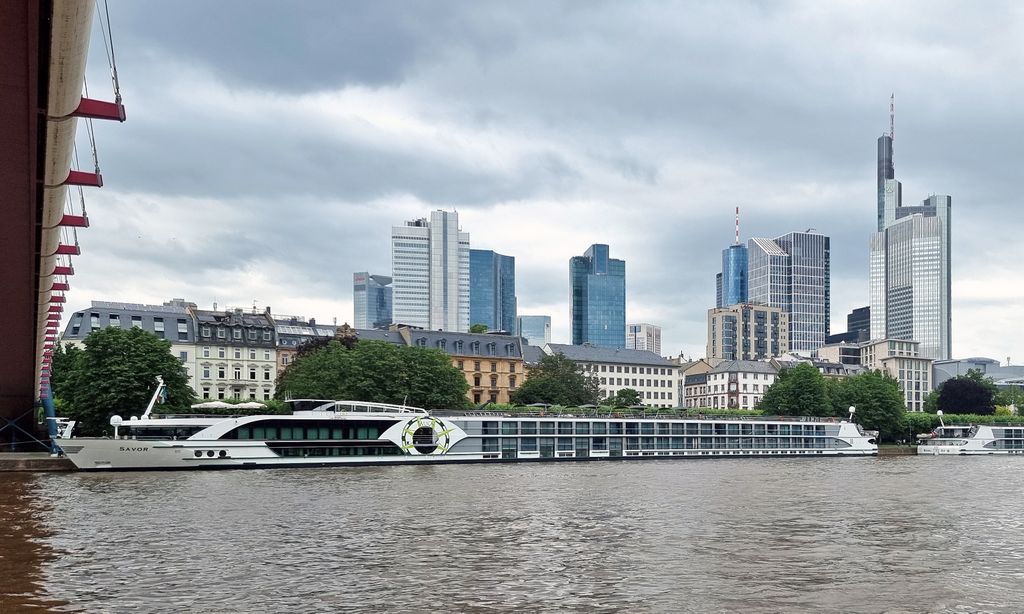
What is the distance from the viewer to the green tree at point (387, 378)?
10125cm

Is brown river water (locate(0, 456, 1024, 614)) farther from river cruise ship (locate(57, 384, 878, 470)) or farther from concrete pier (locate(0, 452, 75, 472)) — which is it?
river cruise ship (locate(57, 384, 878, 470))

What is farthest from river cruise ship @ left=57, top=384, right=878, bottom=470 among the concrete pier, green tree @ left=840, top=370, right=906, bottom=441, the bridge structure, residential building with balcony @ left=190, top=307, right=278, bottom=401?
residential building with balcony @ left=190, top=307, right=278, bottom=401

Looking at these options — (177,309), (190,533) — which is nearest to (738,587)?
(190,533)

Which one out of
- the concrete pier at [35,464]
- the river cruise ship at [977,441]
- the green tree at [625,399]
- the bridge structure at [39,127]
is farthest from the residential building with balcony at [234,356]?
the bridge structure at [39,127]

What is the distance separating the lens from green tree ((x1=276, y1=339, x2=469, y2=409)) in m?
101

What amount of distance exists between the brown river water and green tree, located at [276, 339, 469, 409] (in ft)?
143

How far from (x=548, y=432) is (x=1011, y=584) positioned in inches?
2665

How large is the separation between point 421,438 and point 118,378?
27444mm

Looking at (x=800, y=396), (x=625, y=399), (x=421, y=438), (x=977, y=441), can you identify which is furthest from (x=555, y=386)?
(x=421, y=438)

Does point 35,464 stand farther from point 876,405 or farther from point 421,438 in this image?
point 876,405

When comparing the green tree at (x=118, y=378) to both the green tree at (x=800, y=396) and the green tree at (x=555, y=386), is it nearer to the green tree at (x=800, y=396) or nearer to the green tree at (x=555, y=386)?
the green tree at (x=555, y=386)

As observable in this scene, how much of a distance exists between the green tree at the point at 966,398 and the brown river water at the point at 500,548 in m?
136

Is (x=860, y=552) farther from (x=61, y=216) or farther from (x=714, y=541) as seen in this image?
(x=61, y=216)

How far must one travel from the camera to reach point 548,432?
92438 millimetres
